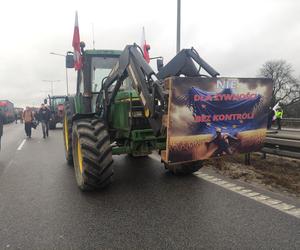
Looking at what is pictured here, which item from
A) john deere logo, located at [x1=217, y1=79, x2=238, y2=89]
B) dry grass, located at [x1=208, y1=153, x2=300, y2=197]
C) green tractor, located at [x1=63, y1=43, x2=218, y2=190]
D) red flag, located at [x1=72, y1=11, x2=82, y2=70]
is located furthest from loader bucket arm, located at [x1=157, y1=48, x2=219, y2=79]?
dry grass, located at [x1=208, y1=153, x2=300, y2=197]

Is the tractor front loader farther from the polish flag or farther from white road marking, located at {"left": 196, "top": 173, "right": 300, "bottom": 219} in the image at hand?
the polish flag

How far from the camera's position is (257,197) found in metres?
5.69

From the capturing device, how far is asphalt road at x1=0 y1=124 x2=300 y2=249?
411 centimetres

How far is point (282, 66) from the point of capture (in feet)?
181

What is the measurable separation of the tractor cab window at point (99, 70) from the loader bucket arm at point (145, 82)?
56.6 inches

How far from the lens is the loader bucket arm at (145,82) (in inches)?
201

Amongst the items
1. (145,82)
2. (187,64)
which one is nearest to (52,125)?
(187,64)

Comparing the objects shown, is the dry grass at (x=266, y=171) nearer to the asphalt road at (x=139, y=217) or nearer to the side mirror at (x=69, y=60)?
the asphalt road at (x=139, y=217)

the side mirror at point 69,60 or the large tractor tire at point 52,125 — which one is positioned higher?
the side mirror at point 69,60

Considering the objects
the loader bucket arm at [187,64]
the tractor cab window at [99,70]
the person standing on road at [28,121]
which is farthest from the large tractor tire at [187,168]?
the person standing on road at [28,121]

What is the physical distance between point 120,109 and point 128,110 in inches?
15.2

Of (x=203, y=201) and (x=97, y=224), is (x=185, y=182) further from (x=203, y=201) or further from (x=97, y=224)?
(x=97, y=224)

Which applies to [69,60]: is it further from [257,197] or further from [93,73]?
[257,197]

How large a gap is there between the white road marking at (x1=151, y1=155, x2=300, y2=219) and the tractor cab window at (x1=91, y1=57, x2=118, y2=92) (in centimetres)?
289
